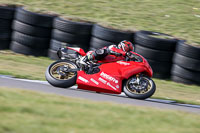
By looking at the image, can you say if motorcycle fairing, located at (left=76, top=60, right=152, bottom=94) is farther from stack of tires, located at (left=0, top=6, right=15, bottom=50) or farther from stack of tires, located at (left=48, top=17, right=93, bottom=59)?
stack of tires, located at (left=0, top=6, right=15, bottom=50)

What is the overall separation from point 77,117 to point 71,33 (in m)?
6.73

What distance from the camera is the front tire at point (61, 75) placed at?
8.03 metres

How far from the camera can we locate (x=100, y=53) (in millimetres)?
8055

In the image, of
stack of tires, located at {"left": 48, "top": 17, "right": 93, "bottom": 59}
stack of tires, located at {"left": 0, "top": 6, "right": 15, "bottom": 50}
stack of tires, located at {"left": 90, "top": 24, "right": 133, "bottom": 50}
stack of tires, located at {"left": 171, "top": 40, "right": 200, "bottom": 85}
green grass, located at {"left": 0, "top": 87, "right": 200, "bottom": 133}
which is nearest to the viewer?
green grass, located at {"left": 0, "top": 87, "right": 200, "bottom": 133}

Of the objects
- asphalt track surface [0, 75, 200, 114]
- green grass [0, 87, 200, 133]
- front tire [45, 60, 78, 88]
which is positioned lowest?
asphalt track surface [0, 75, 200, 114]

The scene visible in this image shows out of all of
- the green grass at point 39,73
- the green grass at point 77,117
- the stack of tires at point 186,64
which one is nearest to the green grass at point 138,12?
the stack of tires at point 186,64

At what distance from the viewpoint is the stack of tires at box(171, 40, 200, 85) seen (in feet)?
35.0

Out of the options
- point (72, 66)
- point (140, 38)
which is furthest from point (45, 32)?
point (72, 66)

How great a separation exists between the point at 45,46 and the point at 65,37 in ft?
3.06

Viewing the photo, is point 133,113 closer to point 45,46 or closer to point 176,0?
point 45,46

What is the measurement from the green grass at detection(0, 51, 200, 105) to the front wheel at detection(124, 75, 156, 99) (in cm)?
118

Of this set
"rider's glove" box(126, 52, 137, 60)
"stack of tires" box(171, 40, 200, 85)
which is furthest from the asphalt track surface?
"stack of tires" box(171, 40, 200, 85)

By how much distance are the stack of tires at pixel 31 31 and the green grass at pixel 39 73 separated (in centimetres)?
30

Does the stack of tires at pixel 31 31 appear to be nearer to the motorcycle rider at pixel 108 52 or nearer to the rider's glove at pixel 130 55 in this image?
the motorcycle rider at pixel 108 52
